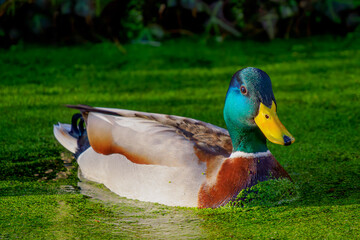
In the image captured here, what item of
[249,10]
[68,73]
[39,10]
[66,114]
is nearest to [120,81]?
[68,73]

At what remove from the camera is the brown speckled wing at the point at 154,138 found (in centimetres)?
339

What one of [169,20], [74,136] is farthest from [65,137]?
[169,20]

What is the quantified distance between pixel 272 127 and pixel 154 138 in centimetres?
66

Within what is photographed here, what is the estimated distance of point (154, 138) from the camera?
349cm

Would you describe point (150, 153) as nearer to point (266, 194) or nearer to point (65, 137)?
point (266, 194)

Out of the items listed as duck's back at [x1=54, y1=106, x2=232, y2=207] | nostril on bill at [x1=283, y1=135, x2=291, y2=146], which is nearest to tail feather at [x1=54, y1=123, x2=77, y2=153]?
duck's back at [x1=54, y1=106, x2=232, y2=207]

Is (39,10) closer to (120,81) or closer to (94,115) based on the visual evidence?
(120,81)

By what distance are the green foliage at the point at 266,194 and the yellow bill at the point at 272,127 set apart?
295 millimetres

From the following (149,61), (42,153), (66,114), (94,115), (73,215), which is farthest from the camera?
(149,61)

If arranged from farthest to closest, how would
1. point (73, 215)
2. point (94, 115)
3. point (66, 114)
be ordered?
1. point (66, 114)
2. point (94, 115)
3. point (73, 215)

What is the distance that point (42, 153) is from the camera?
4352mm

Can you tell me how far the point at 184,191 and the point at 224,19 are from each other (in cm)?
473

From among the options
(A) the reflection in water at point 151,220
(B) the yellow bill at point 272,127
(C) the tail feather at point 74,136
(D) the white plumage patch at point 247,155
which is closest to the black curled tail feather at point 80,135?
(C) the tail feather at point 74,136

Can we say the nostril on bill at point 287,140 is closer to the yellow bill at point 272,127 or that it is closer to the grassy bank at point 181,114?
the yellow bill at point 272,127
